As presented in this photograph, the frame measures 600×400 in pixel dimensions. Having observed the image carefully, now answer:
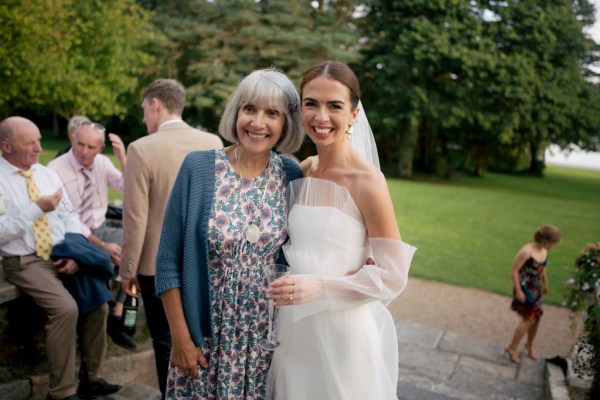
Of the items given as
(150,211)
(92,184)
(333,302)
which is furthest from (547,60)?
(333,302)

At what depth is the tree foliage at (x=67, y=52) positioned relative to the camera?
9625mm

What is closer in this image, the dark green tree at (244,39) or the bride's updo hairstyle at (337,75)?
the bride's updo hairstyle at (337,75)

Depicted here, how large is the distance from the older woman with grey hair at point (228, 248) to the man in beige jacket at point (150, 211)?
4.18 feet

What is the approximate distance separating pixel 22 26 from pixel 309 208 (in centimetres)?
932

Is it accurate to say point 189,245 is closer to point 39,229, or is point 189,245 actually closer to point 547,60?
point 39,229

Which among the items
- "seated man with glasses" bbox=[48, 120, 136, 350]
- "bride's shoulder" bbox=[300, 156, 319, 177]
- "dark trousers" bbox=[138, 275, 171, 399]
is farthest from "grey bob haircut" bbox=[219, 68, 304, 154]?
"seated man with glasses" bbox=[48, 120, 136, 350]

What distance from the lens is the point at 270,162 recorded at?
97.1 inches

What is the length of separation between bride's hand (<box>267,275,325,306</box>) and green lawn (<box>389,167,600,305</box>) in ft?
22.1

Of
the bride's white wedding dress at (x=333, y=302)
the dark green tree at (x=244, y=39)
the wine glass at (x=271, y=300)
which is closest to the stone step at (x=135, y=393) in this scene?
the bride's white wedding dress at (x=333, y=302)

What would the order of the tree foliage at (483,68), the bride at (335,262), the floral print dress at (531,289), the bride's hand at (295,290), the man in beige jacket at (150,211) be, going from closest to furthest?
the bride's hand at (295,290) < the bride at (335,262) < the man in beige jacket at (150,211) < the floral print dress at (531,289) < the tree foliage at (483,68)

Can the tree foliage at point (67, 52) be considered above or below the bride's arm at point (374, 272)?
above

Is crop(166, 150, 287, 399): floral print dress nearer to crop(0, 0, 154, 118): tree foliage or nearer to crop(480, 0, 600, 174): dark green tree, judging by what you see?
crop(0, 0, 154, 118): tree foliage

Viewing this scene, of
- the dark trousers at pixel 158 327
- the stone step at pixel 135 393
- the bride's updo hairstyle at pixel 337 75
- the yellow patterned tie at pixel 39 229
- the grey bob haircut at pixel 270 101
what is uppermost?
the bride's updo hairstyle at pixel 337 75

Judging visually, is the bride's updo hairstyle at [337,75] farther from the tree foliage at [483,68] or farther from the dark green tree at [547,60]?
the dark green tree at [547,60]
